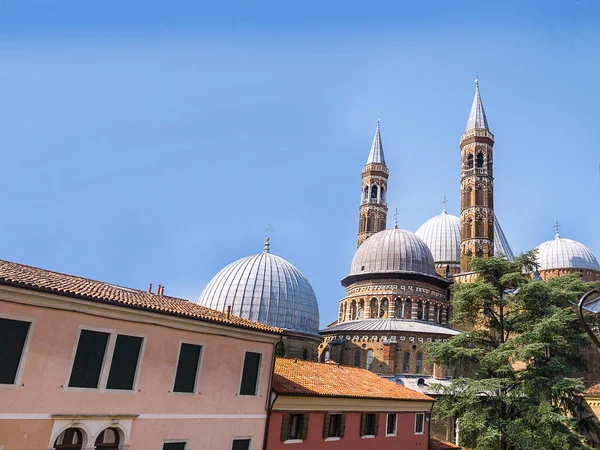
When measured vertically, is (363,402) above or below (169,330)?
below

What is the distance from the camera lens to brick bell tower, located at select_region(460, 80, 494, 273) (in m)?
38.7

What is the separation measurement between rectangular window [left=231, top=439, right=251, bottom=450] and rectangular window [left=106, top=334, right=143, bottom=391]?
3329 mm

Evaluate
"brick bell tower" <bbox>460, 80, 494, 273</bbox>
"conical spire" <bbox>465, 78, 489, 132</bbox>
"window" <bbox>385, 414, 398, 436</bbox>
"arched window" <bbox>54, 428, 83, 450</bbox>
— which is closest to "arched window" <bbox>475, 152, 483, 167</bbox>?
"brick bell tower" <bbox>460, 80, 494, 273</bbox>

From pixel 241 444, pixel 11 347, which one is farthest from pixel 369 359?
pixel 11 347

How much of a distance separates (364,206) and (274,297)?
22.6 meters

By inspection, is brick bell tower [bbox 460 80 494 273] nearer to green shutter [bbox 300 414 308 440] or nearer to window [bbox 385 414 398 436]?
window [bbox 385 414 398 436]

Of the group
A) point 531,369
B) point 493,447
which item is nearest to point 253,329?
point 493,447

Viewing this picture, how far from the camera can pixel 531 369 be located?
63.0 feet

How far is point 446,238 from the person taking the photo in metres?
46.9

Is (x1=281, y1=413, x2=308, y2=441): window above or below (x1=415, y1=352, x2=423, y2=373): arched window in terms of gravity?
below

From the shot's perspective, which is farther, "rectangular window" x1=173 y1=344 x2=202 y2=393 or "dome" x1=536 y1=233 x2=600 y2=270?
"dome" x1=536 y1=233 x2=600 y2=270

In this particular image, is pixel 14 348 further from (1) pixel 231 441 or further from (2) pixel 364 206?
(2) pixel 364 206

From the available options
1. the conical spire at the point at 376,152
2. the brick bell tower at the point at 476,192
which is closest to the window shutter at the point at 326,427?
the brick bell tower at the point at 476,192

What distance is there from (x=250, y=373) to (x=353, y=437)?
16.6 ft
